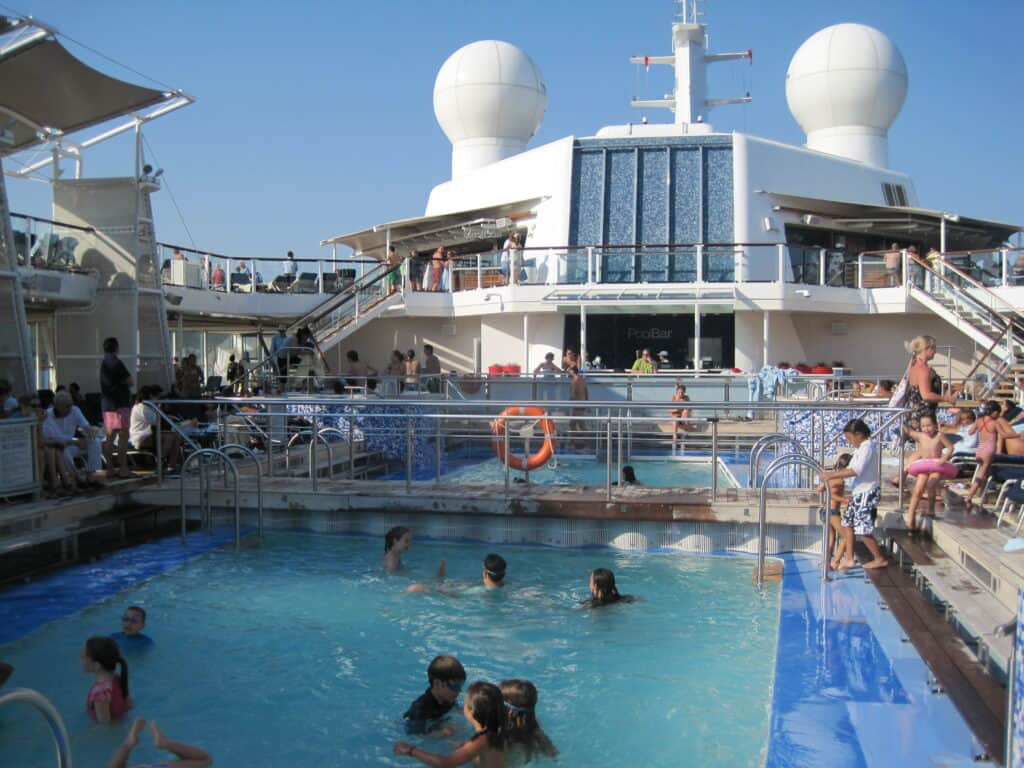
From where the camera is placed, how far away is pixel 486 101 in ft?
97.5

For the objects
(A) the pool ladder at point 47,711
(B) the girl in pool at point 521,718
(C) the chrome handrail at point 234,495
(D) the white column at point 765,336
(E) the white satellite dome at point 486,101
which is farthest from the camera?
(E) the white satellite dome at point 486,101

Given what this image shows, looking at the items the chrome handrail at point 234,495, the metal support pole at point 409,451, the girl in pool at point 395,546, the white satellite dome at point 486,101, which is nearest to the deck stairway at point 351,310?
the white satellite dome at point 486,101

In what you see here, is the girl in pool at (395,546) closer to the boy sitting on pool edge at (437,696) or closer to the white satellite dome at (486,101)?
the boy sitting on pool edge at (437,696)

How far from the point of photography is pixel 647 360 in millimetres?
20828

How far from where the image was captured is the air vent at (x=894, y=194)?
25719 millimetres

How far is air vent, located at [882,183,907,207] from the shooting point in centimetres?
2572

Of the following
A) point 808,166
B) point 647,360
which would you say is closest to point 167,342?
point 647,360

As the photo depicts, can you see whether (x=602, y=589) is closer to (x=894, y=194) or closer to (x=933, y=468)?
(x=933, y=468)

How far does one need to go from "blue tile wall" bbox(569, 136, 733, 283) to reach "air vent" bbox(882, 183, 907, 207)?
540 cm

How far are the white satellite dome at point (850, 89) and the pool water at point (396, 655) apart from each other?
23630mm

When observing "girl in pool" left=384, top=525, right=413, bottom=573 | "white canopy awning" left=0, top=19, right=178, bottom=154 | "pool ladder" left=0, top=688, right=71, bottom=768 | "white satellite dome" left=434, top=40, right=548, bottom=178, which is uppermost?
"white satellite dome" left=434, top=40, right=548, bottom=178

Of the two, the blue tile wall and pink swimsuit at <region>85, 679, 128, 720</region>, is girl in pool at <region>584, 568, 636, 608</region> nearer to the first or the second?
pink swimsuit at <region>85, 679, 128, 720</region>

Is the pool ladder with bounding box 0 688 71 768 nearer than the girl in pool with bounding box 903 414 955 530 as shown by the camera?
Yes

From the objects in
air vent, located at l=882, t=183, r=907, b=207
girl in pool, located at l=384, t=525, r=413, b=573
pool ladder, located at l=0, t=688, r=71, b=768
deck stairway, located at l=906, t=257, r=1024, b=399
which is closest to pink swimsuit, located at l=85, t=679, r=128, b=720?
pool ladder, located at l=0, t=688, r=71, b=768
